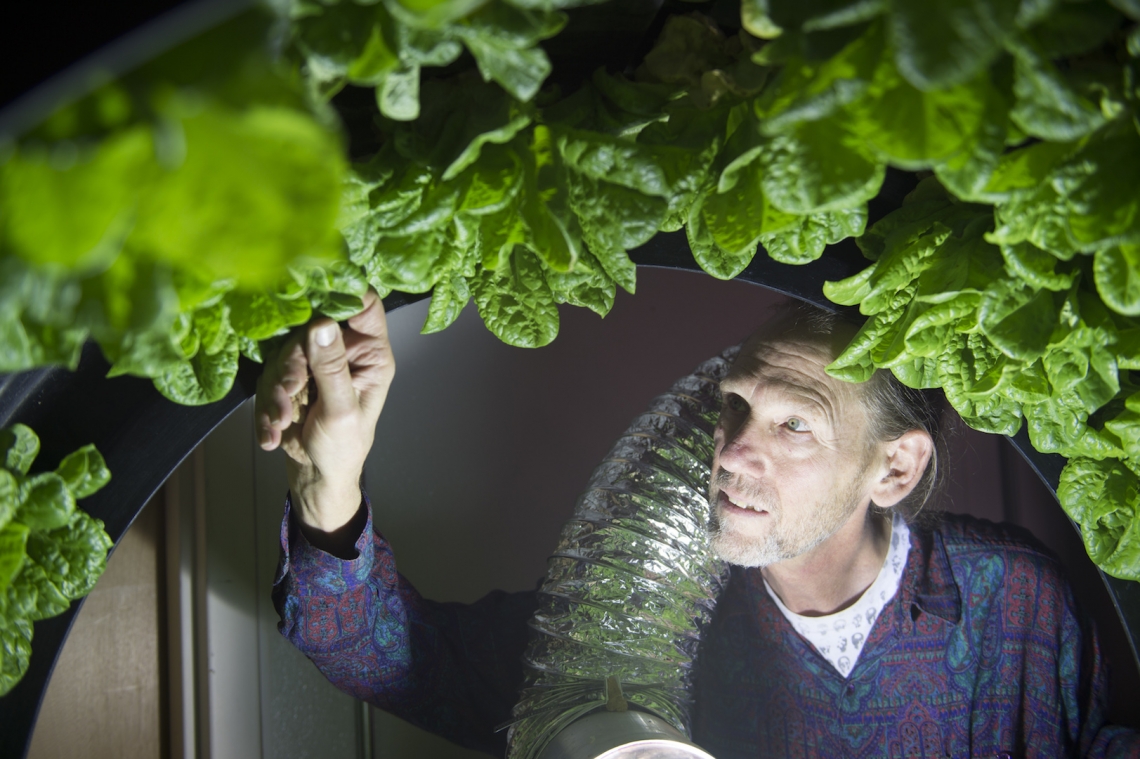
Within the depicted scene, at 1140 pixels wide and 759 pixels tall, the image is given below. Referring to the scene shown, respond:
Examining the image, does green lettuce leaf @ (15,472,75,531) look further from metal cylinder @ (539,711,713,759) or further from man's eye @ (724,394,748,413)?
man's eye @ (724,394,748,413)

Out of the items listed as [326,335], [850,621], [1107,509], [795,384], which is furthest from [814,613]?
[326,335]

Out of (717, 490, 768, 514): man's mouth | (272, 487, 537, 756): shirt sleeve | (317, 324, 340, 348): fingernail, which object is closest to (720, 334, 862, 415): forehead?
(717, 490, 768, 514): man's mouth

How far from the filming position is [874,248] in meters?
0.46

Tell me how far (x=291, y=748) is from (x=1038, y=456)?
74cm

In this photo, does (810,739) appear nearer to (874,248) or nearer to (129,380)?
(874,248)

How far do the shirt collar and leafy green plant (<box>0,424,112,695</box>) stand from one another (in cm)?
81

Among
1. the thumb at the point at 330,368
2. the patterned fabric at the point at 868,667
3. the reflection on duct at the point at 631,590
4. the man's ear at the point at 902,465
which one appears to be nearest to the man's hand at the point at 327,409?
the thumb at the point at 330,368

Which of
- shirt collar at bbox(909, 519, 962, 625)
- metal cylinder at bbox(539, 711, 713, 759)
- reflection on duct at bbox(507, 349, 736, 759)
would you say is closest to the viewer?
metal cylinder at bbox(539, 711, 713, 759)

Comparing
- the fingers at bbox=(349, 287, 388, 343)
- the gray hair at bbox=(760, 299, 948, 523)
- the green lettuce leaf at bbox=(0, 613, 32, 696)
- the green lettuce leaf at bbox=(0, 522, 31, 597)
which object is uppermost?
the gray hair at bbox=(760, 299, 948, 523)

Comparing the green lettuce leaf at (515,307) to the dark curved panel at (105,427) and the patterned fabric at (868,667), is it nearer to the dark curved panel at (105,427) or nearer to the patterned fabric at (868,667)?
the dark curved panel at (105,427)

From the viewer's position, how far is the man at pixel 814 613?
699 millimetres

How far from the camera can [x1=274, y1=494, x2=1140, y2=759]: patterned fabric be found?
Answer: 74 cm

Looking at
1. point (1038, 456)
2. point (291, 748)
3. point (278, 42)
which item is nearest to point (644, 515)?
point (1038, 456)

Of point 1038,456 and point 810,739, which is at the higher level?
point 1038,456
